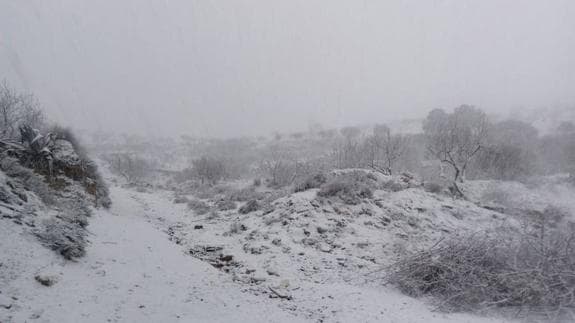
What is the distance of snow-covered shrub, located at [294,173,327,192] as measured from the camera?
11.8 metres

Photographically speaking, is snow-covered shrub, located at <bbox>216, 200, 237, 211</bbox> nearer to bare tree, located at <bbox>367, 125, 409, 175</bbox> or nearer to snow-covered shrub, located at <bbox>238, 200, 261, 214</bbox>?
snow-covered shrub, located at <bbox>238, 200, 261, 214</bbox>

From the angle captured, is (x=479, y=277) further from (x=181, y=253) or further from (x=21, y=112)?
(x=21, y=112)

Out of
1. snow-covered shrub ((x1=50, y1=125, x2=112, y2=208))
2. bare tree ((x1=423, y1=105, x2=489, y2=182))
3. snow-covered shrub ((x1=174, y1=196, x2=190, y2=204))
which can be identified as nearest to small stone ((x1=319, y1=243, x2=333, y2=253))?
snow-covered shrub ((x1=50, y1=125, x2=112, y2=208))

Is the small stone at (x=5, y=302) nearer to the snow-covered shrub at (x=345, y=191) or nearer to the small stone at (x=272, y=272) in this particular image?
the small stone at (x=272, y=272)

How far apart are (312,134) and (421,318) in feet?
195

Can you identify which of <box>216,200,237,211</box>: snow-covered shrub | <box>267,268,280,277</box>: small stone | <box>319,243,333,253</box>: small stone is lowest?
<box>216,200,237,211</box>: snow-covered shrub

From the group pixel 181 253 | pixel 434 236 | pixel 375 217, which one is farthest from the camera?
pixel 375 217

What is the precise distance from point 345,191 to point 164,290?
7.54 metres

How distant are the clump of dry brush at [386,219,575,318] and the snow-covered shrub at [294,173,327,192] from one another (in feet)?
19.0

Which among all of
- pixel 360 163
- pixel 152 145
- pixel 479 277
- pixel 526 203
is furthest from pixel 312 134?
pixel 479 277

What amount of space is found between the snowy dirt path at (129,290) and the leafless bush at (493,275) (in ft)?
9.82

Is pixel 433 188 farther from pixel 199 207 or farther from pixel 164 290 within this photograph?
pixel 164 290

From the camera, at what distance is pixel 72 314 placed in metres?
3.42

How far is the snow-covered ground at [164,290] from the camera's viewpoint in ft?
11.7
